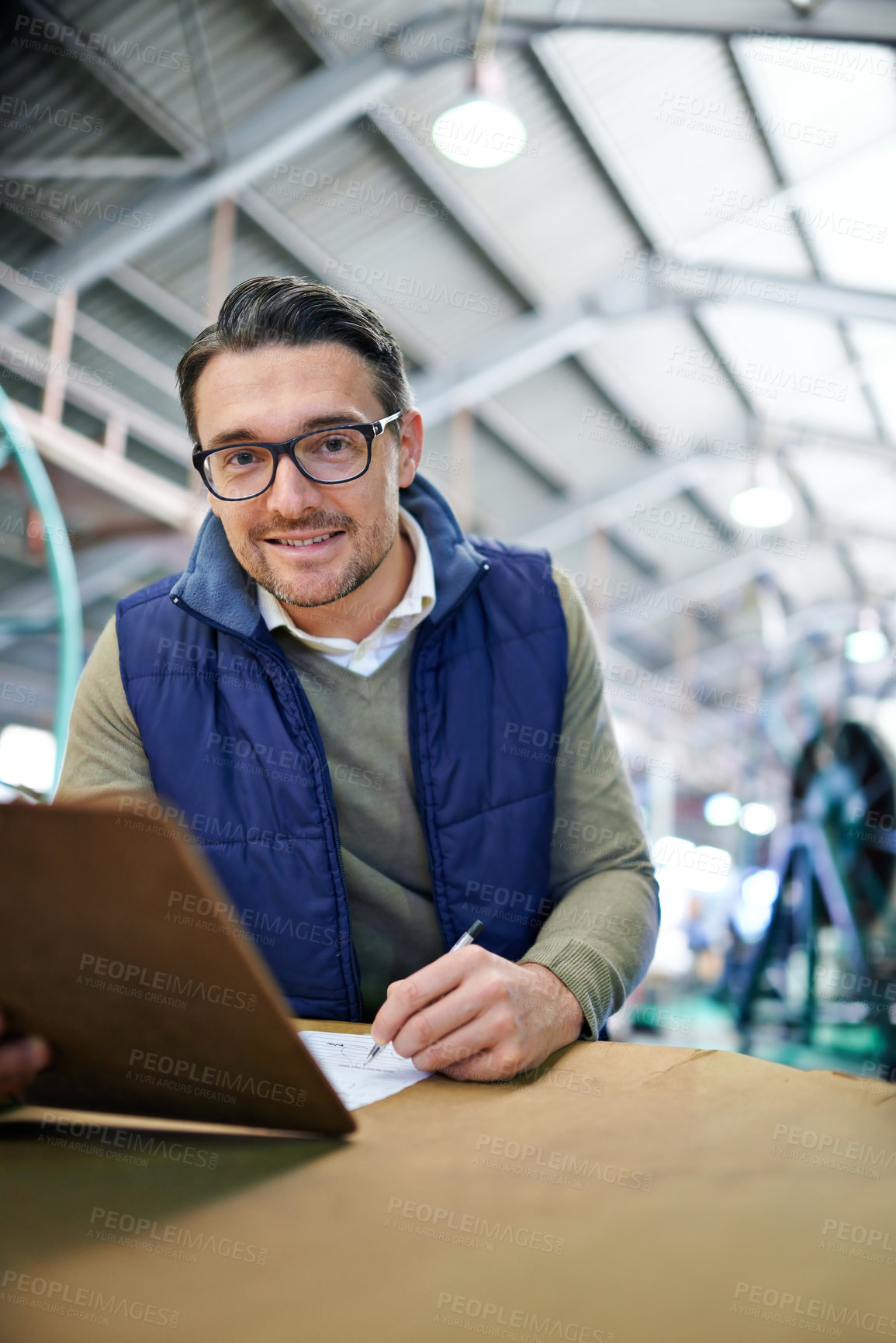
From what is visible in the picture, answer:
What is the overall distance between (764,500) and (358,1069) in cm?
682

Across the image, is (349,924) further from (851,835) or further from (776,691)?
(776,691)

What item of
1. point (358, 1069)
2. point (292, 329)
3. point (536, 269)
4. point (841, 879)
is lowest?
point (841, 879)

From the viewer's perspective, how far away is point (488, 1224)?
1.78ft

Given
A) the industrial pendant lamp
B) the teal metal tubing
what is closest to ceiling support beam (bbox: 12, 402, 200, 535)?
the industrial pendant lamp

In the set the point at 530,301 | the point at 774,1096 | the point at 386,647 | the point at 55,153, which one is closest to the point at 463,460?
the point at 530,301

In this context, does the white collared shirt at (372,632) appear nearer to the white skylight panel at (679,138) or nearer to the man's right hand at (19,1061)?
the man's right hand at (19,1061)

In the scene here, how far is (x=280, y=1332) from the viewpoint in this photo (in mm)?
442

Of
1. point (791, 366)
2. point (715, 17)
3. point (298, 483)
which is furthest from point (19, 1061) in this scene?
point (791, 366)

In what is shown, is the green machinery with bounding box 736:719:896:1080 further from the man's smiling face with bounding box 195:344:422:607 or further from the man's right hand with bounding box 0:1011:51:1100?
the man's right hand with bounding box 0:1011:51:1100

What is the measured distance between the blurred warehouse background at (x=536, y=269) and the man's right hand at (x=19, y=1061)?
1829mm

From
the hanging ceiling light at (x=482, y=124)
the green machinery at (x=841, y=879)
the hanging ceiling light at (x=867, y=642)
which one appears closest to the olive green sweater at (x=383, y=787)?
the hanging ceiling light at (x=482, y=124)

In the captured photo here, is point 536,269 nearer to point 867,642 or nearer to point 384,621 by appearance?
point 867,642

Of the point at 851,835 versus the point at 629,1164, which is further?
the point at 851,835

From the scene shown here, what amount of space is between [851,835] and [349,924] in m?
5.03
